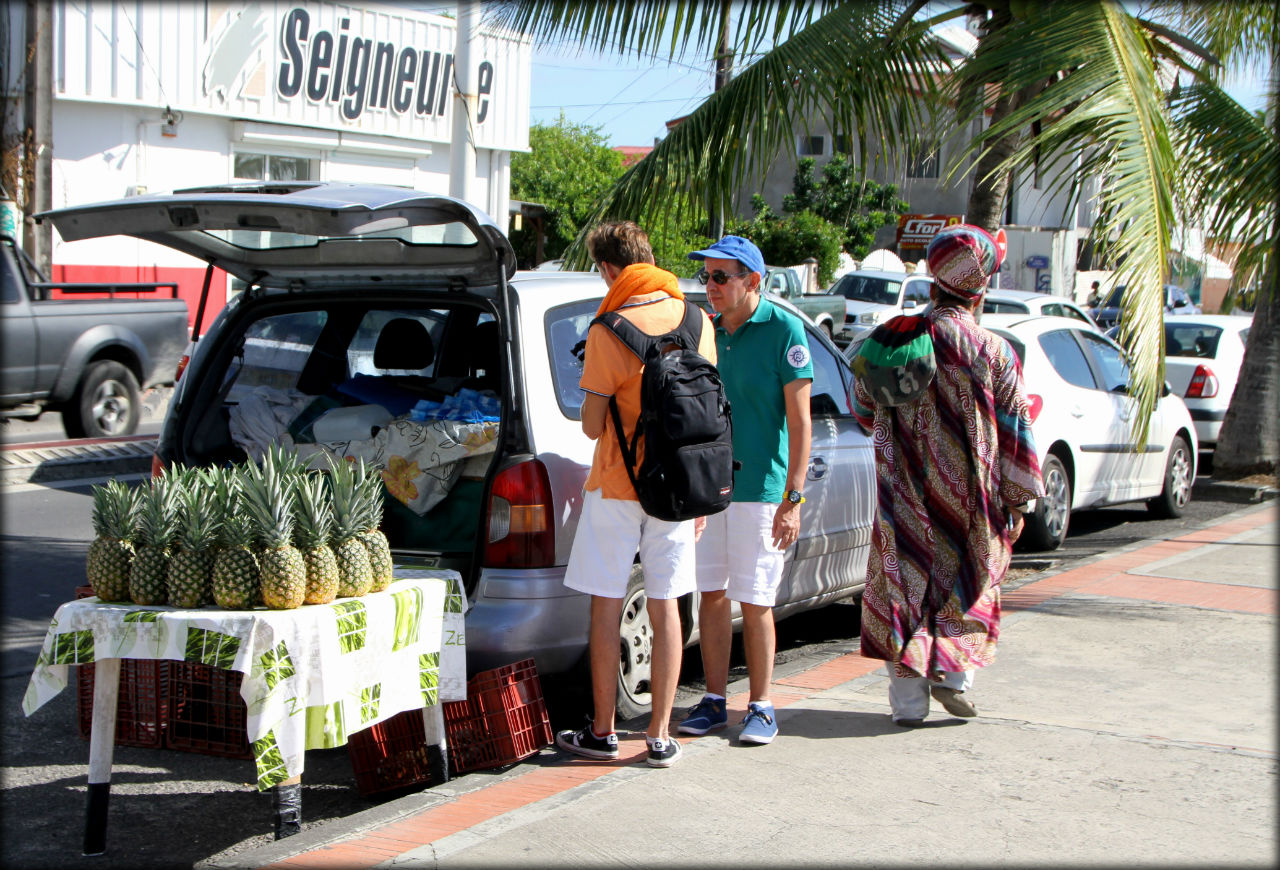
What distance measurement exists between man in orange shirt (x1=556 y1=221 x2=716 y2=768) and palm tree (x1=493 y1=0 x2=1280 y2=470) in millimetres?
3303

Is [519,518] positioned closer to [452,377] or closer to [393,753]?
[393,753]

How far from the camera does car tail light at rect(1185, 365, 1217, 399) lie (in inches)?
509

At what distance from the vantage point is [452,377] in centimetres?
576

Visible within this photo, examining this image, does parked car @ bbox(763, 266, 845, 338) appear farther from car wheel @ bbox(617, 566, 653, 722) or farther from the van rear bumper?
the van rear bumper

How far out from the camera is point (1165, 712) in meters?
5.07

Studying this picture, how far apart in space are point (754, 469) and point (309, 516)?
1.70 metres

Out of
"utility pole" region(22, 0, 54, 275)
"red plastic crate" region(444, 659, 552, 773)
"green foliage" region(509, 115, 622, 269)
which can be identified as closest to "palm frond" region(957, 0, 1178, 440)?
"red plastic crate" region(444, 659, 552, 773)

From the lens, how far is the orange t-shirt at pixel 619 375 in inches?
171


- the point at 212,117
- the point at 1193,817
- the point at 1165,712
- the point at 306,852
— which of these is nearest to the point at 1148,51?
the point at 1165,712

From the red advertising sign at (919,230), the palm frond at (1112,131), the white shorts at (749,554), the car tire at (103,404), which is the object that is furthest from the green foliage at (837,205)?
the white shorts at (749,554)

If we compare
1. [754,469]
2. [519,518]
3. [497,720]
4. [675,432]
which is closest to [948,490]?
[754,469]

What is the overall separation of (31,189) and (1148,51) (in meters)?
14.0

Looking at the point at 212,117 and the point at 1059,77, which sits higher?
the point at 212,117

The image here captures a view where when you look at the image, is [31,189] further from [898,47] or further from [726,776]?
[726,776]
